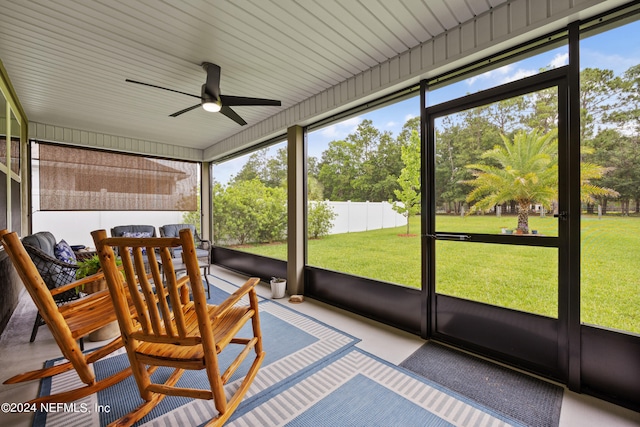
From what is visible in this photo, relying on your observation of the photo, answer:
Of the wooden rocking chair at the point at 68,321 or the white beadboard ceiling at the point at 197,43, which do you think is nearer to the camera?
the wooden rocking chair at the point at 68,321

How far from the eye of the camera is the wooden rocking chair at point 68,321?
1.34m

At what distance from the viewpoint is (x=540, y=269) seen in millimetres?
2041

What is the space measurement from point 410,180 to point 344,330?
1723mm

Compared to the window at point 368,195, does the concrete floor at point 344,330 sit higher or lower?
lower

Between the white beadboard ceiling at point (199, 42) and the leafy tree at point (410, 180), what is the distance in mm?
938

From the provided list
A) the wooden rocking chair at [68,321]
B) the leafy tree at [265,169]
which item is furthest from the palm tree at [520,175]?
the leafy tree at [265,169]

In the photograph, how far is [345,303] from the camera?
3.27 m

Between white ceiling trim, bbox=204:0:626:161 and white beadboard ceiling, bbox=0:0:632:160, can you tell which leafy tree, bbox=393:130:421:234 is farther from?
white beadboard ceiling, bbox=0:0:632:160

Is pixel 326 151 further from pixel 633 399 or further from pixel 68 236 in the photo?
pixel 68 236

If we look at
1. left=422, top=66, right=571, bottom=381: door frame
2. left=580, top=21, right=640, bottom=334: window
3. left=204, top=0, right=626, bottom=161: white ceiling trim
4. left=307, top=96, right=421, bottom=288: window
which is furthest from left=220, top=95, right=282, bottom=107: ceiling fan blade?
left=580, top=21, right=640, bottom=334: window

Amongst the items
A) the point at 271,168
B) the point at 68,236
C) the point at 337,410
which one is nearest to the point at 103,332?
the point at 337,410

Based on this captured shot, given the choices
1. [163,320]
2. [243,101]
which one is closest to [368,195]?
[243,101]

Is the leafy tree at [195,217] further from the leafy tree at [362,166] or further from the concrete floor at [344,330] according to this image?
the leafy tree at [362,166]

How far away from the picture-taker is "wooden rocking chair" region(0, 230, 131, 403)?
1335mm
